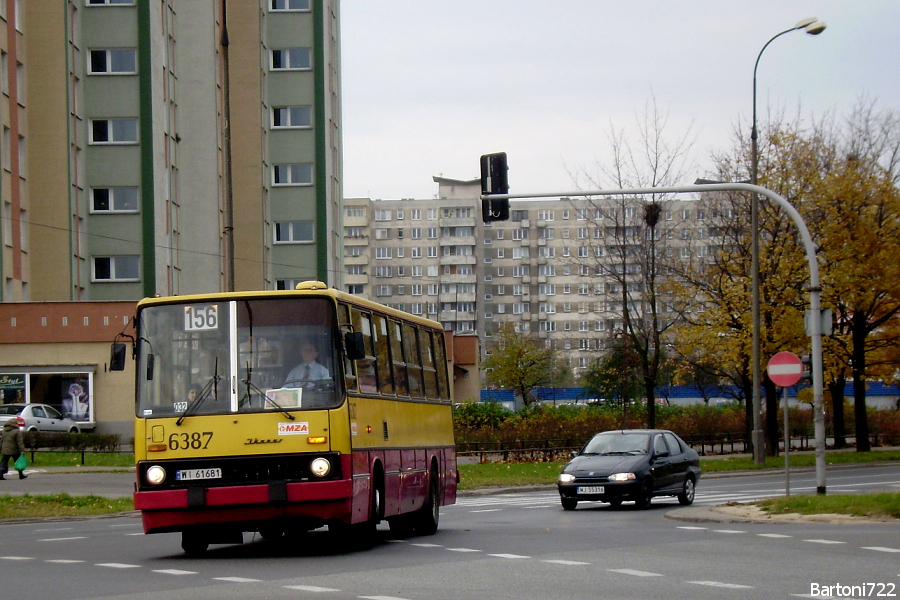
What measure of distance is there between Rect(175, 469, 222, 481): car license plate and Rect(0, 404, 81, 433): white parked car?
114 ft

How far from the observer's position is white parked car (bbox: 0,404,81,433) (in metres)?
47.8

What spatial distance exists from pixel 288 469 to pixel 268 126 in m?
56.4

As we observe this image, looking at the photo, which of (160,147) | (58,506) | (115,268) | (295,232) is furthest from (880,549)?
(295,232)

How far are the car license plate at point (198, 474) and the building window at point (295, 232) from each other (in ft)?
181

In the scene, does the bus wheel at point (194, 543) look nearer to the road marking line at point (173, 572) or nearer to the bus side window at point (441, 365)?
the road marking line at point (173, 572)

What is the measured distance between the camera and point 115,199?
58.0 meters

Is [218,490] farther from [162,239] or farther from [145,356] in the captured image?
[162,239]

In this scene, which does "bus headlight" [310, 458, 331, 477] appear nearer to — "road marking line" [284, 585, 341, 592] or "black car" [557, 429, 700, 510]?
"road marking line" [284, 585, 341, 592]

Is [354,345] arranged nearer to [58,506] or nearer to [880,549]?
[880,549]

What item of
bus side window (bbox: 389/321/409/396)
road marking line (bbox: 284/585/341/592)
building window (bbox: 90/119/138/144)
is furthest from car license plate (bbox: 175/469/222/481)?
building window (bbox: 90/119/138/144)

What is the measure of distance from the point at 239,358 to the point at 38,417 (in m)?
37.0

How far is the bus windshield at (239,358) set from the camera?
1398 centimetres

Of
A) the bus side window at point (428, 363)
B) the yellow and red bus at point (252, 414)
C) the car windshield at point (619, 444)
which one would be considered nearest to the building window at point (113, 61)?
the car windshield at point (619, 444)

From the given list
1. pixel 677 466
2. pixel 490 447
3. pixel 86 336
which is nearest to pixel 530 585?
pixel 677 466
